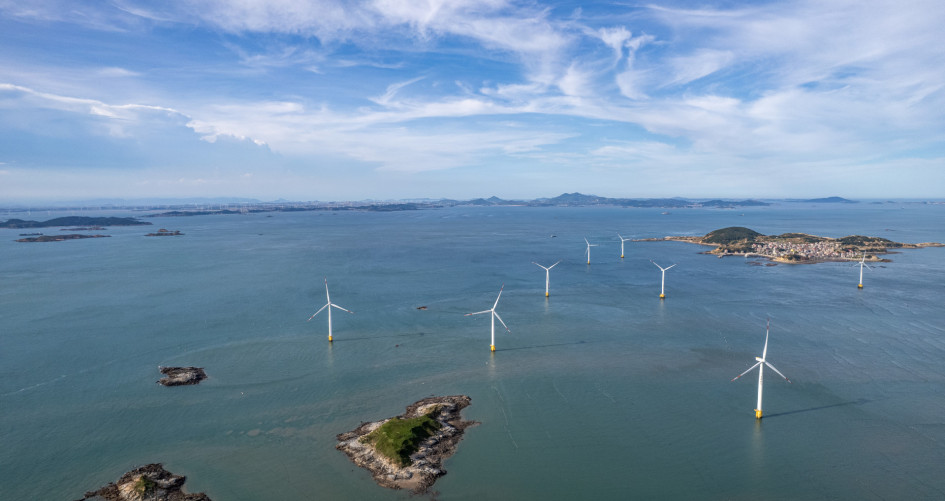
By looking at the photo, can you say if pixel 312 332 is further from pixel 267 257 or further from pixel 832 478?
pixel 267 257

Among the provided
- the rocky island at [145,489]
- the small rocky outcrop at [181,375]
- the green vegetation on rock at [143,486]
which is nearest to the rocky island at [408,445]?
the rocky island at [145,489]

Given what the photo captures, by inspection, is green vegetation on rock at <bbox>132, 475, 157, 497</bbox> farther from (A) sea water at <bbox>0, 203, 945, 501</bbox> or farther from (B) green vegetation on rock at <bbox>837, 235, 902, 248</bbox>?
(B) green vegetation on rock at <bbox>837, 235, 902, 248</bbox>

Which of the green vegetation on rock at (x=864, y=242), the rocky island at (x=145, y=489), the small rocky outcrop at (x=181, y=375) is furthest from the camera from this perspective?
the green vegetation on rock at (x=864, y=242)

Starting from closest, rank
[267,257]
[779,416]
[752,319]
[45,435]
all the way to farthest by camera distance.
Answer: [45,435]
[779,416]
[752,319]
[267,257]

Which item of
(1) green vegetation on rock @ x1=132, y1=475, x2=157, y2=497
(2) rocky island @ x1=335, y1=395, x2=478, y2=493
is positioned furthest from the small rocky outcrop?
(2) rocky island @ x1=335, y1=395, x2=478, y2=493

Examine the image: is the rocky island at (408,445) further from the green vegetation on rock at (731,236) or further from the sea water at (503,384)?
the green vegetation on rock at (731,236)

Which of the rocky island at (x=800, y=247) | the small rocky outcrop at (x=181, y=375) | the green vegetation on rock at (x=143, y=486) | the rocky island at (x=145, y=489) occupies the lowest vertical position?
the rocky island at (x=145, y=489)

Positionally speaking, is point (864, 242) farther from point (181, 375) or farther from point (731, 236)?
point (181, 375)

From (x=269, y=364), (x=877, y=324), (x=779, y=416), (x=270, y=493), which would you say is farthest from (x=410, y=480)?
(x=877, y=324)
